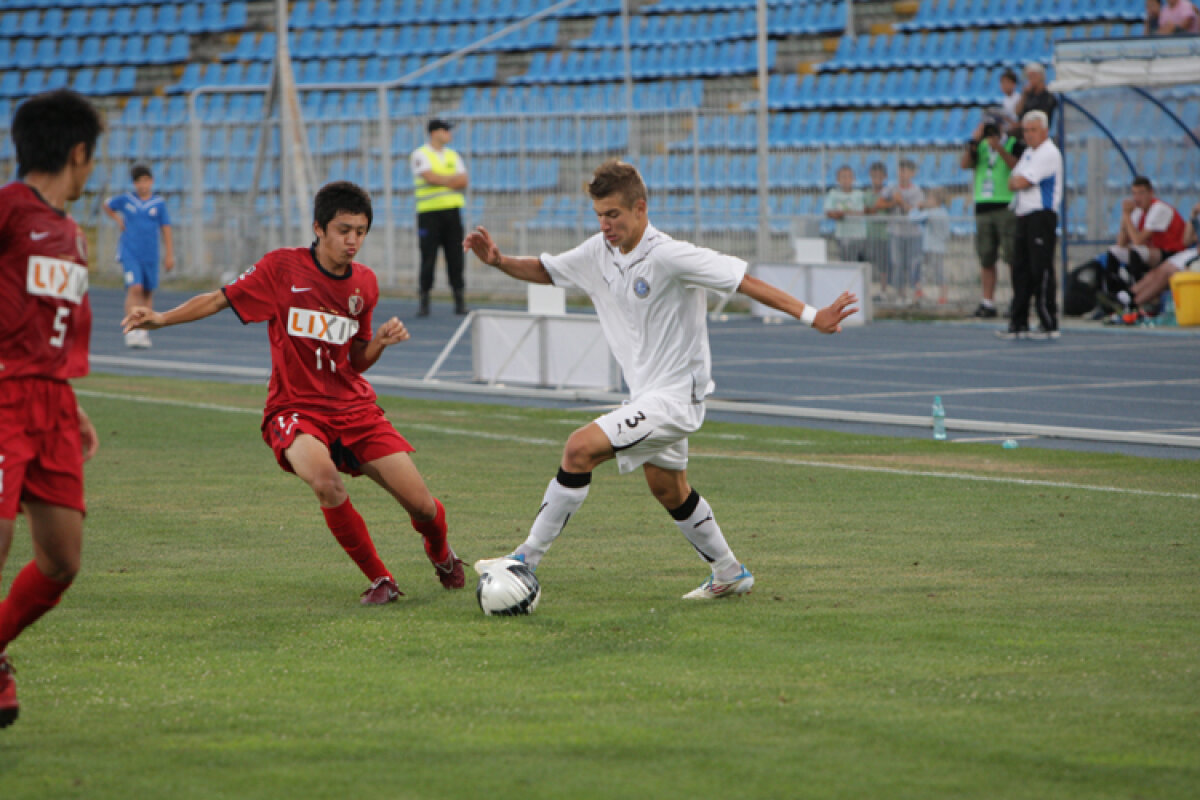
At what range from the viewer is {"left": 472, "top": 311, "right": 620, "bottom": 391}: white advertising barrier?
1421 centimetres

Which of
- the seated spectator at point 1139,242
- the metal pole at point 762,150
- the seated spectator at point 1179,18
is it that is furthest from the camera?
the metal pole at point 762,150

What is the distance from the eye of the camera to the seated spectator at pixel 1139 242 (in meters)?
19.1

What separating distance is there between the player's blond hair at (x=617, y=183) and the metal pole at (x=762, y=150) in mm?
15462

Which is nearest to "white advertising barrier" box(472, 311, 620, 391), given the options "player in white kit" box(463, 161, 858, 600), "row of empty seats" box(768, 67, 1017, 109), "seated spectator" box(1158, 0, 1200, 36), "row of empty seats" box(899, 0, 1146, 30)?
Result: "player in white kit" box(463, 161, 858, 600)

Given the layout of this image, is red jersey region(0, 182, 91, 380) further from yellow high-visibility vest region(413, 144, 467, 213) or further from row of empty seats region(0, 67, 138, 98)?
row of empty seats region(0, 67, 138, 98)

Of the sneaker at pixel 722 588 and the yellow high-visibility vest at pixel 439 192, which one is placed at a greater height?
the yellow high-visibility vest at pixel 439 192

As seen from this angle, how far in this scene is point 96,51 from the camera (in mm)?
36938

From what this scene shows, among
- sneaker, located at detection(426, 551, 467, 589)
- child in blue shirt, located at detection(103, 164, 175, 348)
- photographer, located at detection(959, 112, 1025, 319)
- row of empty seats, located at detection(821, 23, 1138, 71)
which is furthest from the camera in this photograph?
row of empty seats, located at detection(821, 23, 1138, 71)

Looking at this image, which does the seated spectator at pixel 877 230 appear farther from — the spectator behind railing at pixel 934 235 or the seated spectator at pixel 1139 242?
the seated spectator at pixel 1139 242

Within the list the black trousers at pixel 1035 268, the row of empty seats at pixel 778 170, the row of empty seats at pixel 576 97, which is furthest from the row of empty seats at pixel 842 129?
the black trousers at pixel 1035 268

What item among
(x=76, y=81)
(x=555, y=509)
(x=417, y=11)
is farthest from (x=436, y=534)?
(x=76, y=81)

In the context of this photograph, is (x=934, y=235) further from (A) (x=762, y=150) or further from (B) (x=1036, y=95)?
(A) (x=762, y=150)

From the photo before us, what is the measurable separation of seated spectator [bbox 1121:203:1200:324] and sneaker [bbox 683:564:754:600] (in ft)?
45.3

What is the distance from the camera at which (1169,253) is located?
63.4 feet
